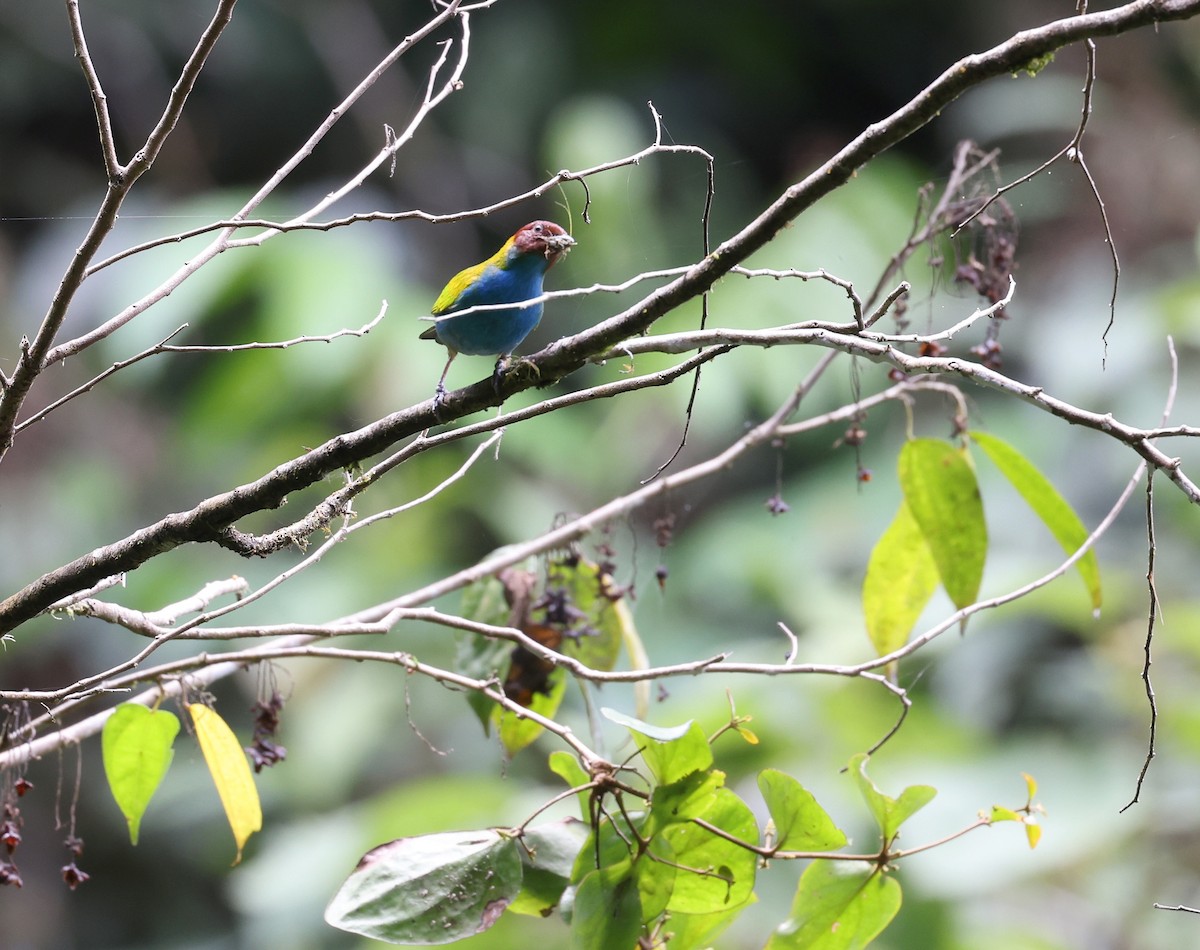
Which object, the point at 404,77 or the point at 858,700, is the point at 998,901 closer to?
the point at 858,700

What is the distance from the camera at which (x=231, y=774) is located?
57.2 inches

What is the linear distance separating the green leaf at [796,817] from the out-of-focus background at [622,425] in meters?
1.64

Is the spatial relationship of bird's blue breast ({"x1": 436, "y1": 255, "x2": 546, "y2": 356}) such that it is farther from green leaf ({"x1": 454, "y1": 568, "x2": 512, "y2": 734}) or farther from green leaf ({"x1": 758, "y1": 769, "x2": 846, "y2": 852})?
green leaf ({"x1": 758, "y1": 769, "x2": 846, "y2": 852})

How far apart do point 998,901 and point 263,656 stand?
451 cm

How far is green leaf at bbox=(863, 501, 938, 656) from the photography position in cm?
180

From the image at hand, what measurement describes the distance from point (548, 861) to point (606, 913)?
16 cm

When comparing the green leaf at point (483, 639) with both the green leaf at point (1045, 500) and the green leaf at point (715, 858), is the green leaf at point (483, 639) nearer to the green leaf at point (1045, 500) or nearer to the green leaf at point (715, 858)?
the green leaf at point (715, 858)

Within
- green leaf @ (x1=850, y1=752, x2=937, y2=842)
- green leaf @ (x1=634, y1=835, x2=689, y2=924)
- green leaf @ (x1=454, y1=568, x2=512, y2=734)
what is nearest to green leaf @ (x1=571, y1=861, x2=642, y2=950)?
green leaf @ (x1=634, y1=835, x2=689, y2=924)

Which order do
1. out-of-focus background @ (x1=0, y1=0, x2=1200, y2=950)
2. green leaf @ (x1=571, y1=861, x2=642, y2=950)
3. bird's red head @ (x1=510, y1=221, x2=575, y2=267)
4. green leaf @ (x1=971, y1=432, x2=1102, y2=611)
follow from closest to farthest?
1. green leaf @ (x1=571, y1=861, x2=642, y2=950)
2. green leaf @ (x1=971, y1=432, x2=1102, y2=611)
3. bird's red head @ (x1=510, y1=221, x2=575, y2=267)
4. out-of-focus background @ (x1=0, y1=0, x2=1200, y2=950)

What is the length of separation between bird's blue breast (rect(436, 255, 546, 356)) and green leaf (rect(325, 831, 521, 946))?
834 mm

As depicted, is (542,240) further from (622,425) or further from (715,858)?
(622,425)

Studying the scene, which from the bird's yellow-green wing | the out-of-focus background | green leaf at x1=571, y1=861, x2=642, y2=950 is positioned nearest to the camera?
green leaf at x1=571, y1=861, x2=642, y2=950

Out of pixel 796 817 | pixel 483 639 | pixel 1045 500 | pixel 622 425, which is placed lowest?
pixel 796 817

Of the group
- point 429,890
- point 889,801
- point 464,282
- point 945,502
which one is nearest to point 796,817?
point 889,801
